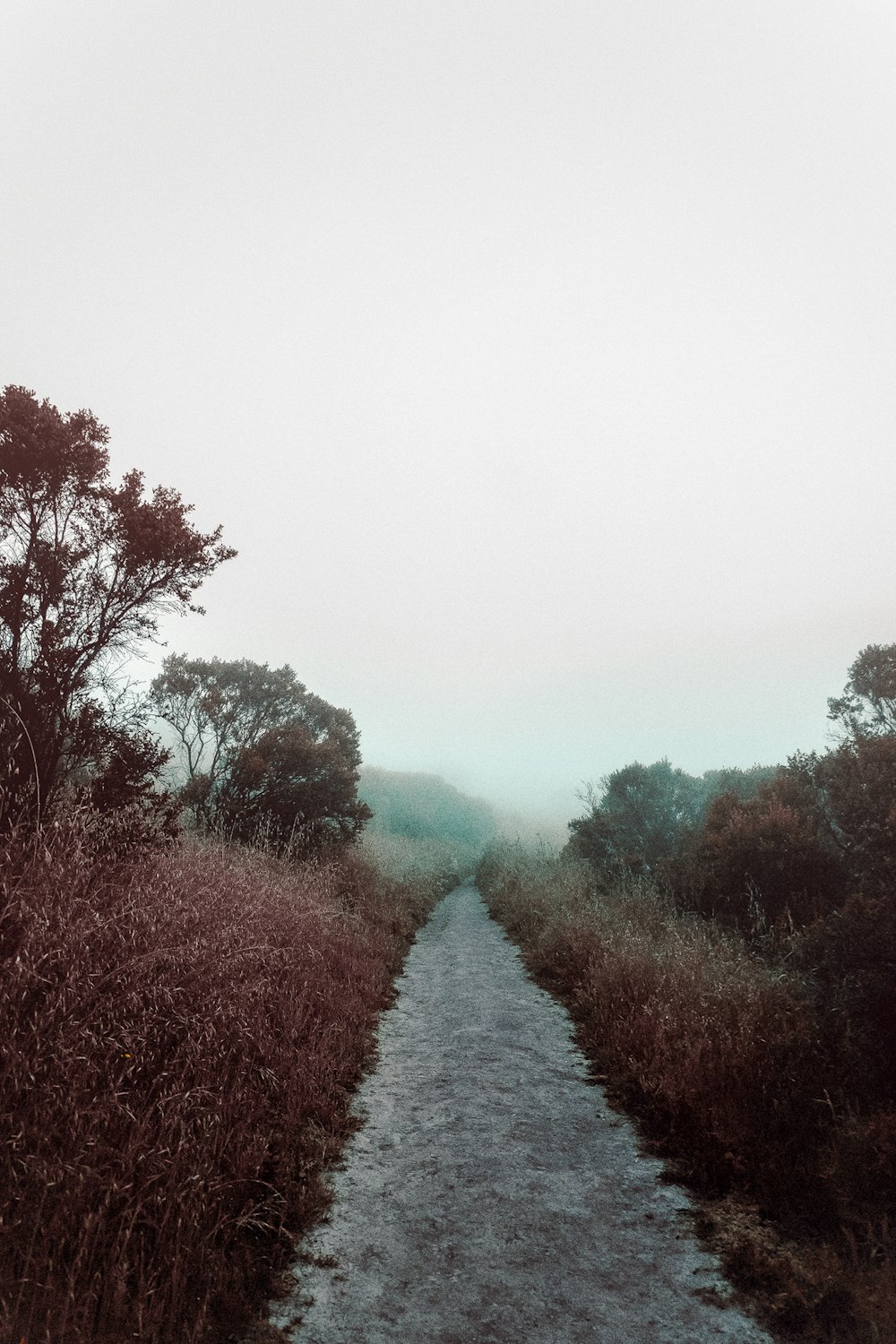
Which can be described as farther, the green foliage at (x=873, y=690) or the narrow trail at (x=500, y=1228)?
the green foliage at (x=873, y=690)

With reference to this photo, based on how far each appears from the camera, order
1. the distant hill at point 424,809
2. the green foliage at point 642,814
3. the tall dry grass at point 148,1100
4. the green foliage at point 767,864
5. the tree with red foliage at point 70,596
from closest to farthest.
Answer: the tall dry grass at point 148,1100 → the tree with red foliage at point 70,596 → the green foliage at point 767,864 → the green foliage at point 642,814 → the distant hill at point 424,809

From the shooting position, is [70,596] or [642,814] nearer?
[70,596]

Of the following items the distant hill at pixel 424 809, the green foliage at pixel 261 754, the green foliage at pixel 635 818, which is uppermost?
the green foliage at pixel 261 754

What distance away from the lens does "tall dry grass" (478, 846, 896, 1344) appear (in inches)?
127

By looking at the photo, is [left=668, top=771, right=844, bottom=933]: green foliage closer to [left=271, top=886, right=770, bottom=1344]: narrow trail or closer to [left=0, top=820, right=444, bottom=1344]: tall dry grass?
[left=271, top=886, right=770, bottom=1344]: narrow trail

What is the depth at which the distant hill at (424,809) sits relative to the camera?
4647cm

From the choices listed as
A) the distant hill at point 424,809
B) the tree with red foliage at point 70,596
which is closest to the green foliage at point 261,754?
the tree with red foliage at point 70,596

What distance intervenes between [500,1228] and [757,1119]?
222 cm

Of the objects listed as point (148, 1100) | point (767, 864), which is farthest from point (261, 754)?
point (148, 1100)

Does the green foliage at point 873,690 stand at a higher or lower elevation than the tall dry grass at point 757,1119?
higher

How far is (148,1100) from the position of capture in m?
4.05

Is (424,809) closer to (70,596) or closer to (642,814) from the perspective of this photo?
(642,814)

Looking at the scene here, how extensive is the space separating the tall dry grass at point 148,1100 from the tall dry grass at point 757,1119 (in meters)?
2.65

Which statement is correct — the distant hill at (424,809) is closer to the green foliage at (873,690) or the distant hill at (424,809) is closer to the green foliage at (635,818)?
the green foliage at (635,818)
